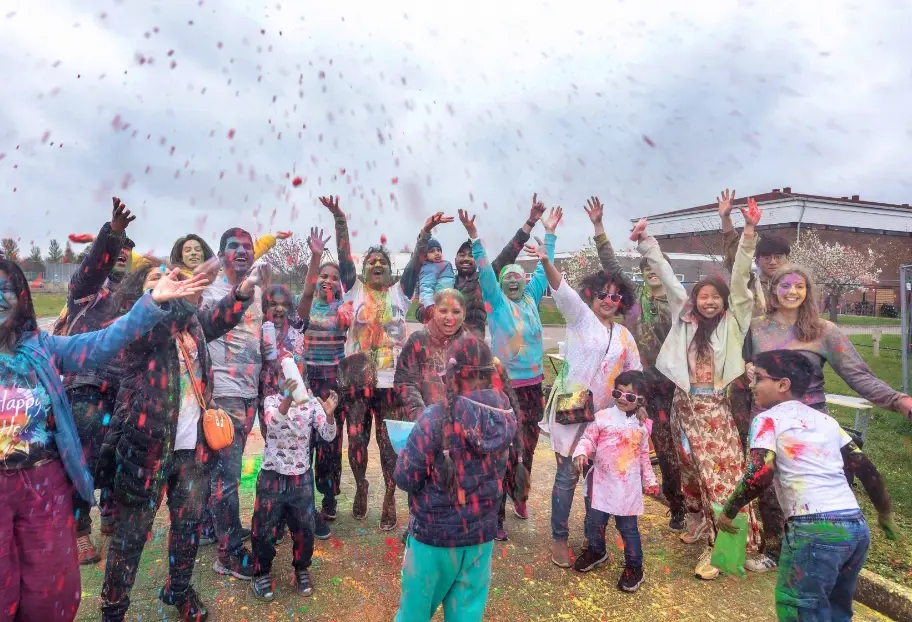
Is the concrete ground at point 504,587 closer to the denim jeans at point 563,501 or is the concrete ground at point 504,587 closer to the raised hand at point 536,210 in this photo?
the denim jeans at point 563,501

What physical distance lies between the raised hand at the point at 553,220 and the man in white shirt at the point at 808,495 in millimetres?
2270

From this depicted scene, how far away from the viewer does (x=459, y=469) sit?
2484mm

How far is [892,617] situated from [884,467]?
9.83ft

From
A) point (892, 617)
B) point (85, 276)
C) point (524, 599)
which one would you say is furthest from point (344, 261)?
point (892, 617)

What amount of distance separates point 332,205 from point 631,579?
3.60 metres

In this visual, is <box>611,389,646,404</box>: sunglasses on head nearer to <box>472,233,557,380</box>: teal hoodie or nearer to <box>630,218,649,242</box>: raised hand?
<box>472,233,557,380</box>: teal hoodie

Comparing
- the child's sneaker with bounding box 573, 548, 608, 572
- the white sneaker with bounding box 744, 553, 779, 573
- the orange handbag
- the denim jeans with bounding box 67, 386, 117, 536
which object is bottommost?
the child's sneaker with bounding box 573, 548, 608, 572

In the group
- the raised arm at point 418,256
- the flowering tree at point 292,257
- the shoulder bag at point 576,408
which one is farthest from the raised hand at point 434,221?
the flowering tree at point 292,257

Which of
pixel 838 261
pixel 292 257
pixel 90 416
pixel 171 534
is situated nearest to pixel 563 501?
pixel 171 534

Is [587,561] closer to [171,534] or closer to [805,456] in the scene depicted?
[805,456]

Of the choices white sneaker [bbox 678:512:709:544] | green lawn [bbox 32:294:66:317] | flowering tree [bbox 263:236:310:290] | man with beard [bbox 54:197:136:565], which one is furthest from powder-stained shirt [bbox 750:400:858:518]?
flowering tree [bbox 263:236:310:290]

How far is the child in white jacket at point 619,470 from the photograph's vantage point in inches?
146

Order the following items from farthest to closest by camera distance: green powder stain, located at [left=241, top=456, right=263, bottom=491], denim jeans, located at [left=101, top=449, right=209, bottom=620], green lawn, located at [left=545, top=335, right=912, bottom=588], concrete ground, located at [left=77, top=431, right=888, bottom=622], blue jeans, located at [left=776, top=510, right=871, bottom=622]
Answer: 1. green powder stain, located at [left=241, top=456, right=263, bottom=491]
2. green lawn, located at [left=545, top=335, right=912, bottom=588]
3. concrete ground, located at [left=77, top=431, right=888, bottom=622]
4. denim jeans, located at [left=101, top=449, right=209, bottom=620]
5. blue jeans, located at [left=776, top=510, right=871, bottom=622]

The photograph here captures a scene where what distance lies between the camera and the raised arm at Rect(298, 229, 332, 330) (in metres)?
4.39
